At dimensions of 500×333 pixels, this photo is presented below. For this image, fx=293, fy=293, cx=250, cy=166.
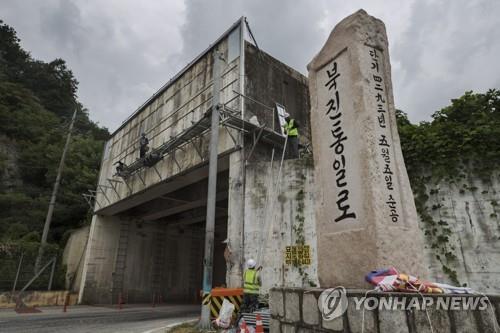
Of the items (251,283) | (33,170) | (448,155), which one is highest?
(33,170)

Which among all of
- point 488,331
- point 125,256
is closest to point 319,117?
point 488,331

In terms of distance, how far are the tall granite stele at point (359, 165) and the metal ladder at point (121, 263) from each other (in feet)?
59.6

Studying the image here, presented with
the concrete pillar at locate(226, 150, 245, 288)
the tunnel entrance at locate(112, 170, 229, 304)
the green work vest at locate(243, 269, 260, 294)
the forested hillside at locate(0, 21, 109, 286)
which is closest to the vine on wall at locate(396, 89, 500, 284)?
the green work vest at locate(243, 269, 260, 294)

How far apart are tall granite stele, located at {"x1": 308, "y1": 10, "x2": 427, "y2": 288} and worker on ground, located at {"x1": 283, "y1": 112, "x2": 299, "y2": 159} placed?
531 cm

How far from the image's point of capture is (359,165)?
3.88m

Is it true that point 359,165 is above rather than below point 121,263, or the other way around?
above

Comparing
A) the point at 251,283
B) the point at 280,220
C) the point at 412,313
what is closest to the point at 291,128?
the point at 280,220

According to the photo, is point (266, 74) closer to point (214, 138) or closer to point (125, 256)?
point (214, 138)

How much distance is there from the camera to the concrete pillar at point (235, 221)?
9.34 meters

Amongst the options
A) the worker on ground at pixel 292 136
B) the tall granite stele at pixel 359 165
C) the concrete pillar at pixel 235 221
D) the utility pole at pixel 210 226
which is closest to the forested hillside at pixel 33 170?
the concrete pillar at pixel 235 221

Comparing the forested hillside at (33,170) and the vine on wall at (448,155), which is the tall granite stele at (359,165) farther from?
the forested hillside at (33,170)

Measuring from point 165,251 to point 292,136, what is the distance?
14.3 m

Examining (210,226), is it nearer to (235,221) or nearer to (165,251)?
(235,221)

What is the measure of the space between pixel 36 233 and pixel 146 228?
706cm
